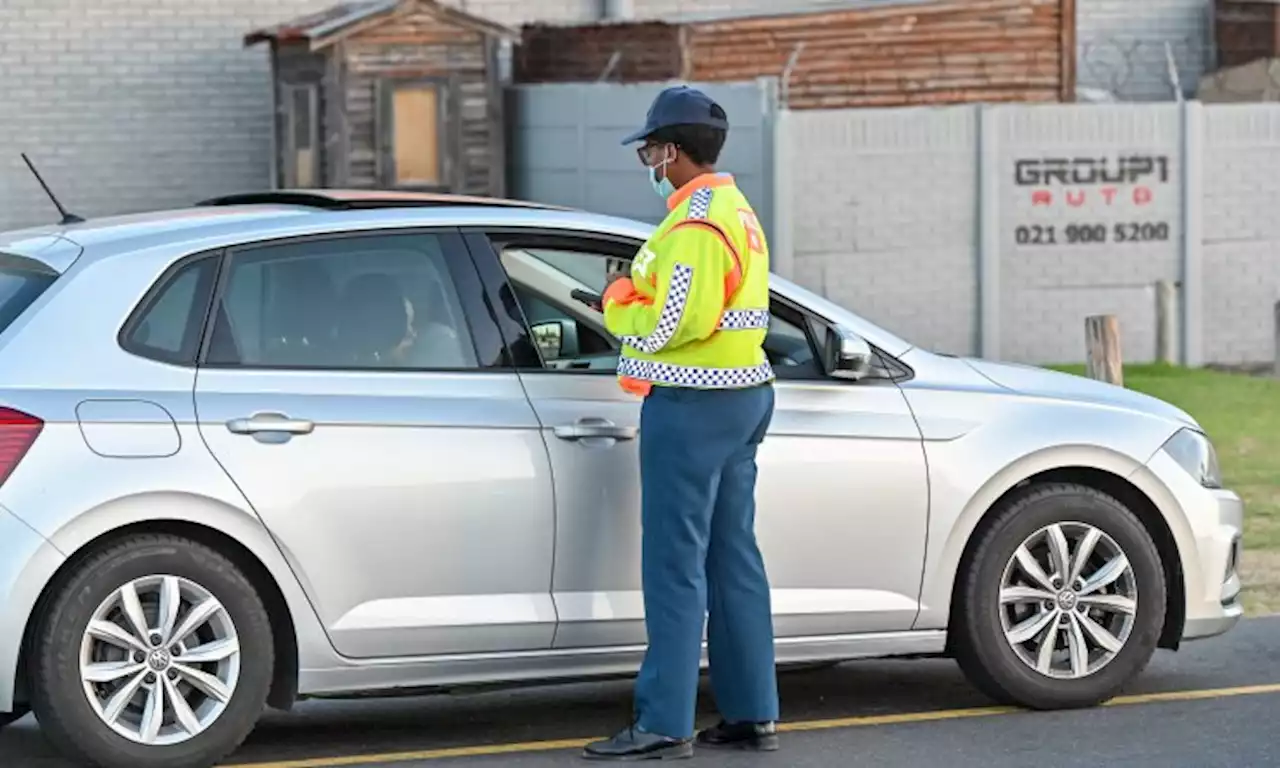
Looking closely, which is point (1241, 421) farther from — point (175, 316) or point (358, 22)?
point (175, 316)


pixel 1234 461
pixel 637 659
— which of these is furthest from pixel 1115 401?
pixel 1234 461

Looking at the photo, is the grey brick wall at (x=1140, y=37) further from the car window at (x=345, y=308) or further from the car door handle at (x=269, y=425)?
the car door handle at (x=269, y=425)

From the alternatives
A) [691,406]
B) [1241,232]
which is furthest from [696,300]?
[1241,232]

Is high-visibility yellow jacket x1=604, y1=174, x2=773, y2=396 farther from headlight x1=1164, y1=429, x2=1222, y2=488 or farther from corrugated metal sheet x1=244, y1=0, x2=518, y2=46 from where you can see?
corrugated metal sheet x1=244, y1=0, x2=518, y2=46

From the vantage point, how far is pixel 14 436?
246 inches

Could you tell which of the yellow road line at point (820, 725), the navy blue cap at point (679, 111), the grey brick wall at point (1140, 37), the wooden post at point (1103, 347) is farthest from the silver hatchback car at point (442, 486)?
the grey brick wall at point (1140, 37)

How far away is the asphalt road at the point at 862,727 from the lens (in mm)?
6949

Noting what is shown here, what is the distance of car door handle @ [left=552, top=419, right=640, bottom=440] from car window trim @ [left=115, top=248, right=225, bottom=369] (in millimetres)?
966

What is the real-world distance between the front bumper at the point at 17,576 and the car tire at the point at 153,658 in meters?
0.06

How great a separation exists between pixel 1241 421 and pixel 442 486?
10.6 meters

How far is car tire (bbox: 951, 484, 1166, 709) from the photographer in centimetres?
737

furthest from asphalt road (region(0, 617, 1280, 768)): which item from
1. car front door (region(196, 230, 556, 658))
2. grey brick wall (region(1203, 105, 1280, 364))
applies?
grey brick wall (region(1203, 105, 1280, 364))

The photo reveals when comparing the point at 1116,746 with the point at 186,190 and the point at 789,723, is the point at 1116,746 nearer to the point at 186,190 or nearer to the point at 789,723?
the point at 789,723

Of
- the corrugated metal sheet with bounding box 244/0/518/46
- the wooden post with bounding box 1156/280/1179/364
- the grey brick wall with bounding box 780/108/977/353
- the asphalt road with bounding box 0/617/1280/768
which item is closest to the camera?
the asphalt road with bounding box 0/617/1280/768
